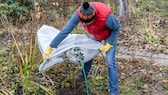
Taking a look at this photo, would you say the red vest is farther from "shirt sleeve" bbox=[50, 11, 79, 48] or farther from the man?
"shirt sleeve" bbox=[50, 11, 79, 48]

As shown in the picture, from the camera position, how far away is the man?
3562 millimetres

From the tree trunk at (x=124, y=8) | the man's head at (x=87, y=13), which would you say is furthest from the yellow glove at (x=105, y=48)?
the tree trunk at (x=124, y=8)

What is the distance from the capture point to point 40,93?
412 cm

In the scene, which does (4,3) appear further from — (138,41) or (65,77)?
(65,77)

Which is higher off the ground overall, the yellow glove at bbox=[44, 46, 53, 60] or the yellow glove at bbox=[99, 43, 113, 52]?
the yellow glove at bbox=[44, 46, 53, 60]

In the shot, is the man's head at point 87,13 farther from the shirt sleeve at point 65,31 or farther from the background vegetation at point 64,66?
the background vegetation at point 64,66

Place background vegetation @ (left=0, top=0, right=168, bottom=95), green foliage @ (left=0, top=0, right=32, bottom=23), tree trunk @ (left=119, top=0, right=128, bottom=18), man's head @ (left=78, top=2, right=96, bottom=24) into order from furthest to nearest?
1. tree trunk @ (left=119, top=0, right=128, bottom=18)
2. green foliage @ (left=0, top=0, right=32, bottom=23)
3. background vegetation @ (left=0, top=0, right=168, bottom=95)
4. man's head @ (left=78, top=2, right=96, bottom=24)

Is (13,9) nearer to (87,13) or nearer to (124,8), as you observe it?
(124,8)

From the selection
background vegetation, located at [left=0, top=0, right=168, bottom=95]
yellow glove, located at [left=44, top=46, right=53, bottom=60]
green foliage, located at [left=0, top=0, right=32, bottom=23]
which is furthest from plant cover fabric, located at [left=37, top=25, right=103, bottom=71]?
green foliage, located at [left=0, top=0, right=32, bottom=23]

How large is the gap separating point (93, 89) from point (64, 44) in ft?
3.04

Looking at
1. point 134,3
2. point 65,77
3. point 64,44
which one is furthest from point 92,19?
point 134,3

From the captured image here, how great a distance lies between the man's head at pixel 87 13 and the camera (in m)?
3.49

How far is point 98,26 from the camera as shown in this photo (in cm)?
377

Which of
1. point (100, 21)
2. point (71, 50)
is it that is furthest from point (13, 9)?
point (100, 21)
